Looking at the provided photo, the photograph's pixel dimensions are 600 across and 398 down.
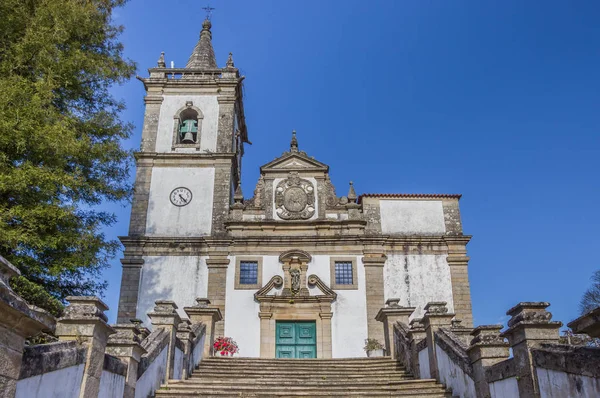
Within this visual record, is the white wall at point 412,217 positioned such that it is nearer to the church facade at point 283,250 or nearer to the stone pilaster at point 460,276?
the church facade at point 283,250

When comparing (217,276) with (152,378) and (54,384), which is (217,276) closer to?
(152,378)

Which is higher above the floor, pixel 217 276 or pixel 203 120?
pixel 203 120

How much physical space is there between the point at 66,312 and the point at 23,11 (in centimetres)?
693

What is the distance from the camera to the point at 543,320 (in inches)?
243

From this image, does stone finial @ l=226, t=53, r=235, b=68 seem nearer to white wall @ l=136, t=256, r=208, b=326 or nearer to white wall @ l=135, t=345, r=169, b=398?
white wall @ l=136, t=256, r=208, b=326

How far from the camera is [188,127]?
21.3m

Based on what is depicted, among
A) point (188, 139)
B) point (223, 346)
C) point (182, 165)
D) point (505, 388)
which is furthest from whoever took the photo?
point (188, 139)

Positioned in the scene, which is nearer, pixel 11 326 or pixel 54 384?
pixel 11 326

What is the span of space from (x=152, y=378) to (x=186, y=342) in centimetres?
214

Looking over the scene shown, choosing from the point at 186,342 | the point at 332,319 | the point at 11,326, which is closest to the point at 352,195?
the point at 332,319

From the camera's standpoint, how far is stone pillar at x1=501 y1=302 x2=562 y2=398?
6098 mm

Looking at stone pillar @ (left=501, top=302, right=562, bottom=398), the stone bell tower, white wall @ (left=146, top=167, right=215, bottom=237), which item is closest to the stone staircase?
stone pillar @ (left=501, top=302, right=562, bottom=398)

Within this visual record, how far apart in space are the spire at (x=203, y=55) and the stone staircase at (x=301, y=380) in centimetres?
1539

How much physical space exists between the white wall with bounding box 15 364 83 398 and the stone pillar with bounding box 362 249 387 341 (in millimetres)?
11994
